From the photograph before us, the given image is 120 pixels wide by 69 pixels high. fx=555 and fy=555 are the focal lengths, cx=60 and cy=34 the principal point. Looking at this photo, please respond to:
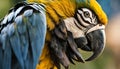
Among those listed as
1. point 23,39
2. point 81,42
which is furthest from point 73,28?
point 23,39

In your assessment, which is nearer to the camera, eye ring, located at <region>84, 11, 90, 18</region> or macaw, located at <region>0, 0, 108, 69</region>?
macaw, located at <region>0, 0, 108, 69</region>

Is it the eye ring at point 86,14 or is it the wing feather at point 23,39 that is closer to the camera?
the wing feather at point 23,39

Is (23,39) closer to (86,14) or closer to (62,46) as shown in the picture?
(62,46)

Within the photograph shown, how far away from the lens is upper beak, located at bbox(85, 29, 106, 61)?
2051mm

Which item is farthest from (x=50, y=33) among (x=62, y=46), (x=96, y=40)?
(x=96, y=40)

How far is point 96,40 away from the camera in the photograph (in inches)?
80.7

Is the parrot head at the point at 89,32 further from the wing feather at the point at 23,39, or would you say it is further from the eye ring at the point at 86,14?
the wing feather at the point at 23,39

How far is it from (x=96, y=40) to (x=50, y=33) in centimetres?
17

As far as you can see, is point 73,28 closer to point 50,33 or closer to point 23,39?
point 50,33

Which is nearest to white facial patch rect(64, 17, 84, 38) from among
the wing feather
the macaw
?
the macaw

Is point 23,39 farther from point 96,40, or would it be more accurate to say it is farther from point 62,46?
point 96,40

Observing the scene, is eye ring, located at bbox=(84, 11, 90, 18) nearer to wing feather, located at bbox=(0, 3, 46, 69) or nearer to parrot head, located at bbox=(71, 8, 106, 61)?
parrot head, located at bbox=(71, 8, 106, 61)

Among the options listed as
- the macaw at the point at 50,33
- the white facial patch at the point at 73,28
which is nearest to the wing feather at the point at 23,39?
the macaw at the point at 50,33

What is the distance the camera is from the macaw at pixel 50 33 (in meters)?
2.00
